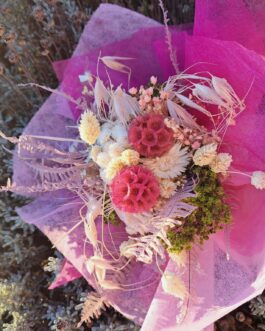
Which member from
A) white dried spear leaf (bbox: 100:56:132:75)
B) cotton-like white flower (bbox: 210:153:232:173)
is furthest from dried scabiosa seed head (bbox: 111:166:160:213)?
white dried spear leaf (bbox: 100:56:132:75)

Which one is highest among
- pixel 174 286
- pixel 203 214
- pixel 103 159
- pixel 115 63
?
pixel 115 63

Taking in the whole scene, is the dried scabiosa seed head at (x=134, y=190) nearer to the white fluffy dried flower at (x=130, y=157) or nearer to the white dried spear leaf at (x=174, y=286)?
the white fluffy dried flower at (x=130, y=157)

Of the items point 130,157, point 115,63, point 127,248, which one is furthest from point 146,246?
point 115,63

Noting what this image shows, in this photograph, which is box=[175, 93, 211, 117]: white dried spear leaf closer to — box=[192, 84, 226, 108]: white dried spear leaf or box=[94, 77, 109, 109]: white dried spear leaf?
box=[192, 84, 226, 108]: white dried spear leaf

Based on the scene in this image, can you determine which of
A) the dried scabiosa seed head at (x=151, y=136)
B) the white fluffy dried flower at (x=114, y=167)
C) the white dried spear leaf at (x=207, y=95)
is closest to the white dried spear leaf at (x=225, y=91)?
the white dried spear leaf at (x=207, y=95)

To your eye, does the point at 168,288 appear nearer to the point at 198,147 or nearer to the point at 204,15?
the point at 198,147

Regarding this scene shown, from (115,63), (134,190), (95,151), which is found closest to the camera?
(134,190)

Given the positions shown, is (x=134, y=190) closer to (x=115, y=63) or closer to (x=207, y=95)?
(x=207, y=95)
